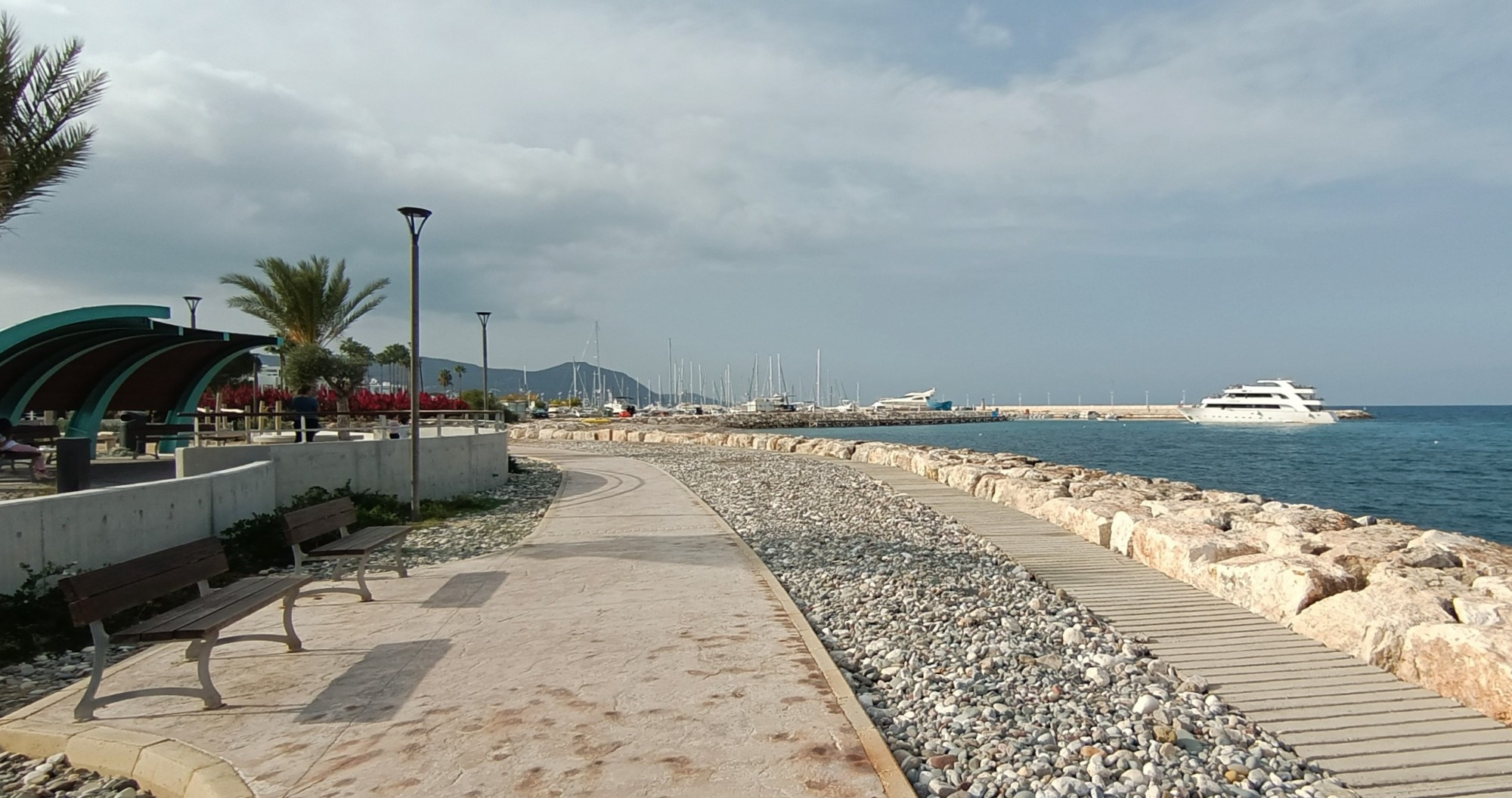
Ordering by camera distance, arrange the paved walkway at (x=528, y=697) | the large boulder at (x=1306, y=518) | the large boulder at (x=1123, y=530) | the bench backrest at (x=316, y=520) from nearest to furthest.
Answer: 1. the paved walkway at (x=528, y=697)
2. the bench backrest at (x=316, y=520)
3. the large boulder at (x=1123, y=530)
4. the large boulder at (x=1306, y=518)

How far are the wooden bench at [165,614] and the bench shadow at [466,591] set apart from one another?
1.61 metres

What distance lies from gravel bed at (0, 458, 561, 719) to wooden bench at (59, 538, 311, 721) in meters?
0.78

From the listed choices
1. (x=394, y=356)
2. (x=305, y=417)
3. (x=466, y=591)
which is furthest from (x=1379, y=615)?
(x=394, y=356)

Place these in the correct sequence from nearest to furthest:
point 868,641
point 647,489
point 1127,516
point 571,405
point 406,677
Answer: point 406,677
point 868,641
point 1127,516
point 647,489
point 571,405

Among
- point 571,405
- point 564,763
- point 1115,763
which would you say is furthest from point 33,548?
point 571,405

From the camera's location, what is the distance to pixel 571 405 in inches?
3501

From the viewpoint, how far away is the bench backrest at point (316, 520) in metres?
7.14

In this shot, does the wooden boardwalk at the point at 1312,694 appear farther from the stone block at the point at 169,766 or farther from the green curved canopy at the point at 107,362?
the green curved canopy at the point at 107,362

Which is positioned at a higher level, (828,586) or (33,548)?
(33,548)

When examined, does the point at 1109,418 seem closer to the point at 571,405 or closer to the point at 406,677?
the point at 571,405

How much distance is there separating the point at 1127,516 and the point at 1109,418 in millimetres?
143073

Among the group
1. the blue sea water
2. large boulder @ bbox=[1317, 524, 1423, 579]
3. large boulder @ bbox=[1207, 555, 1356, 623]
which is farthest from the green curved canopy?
the blue sea water

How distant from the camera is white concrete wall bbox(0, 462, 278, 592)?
664cm

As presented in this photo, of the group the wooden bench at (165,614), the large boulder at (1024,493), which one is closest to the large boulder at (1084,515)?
the large boulder at (1024,493)
